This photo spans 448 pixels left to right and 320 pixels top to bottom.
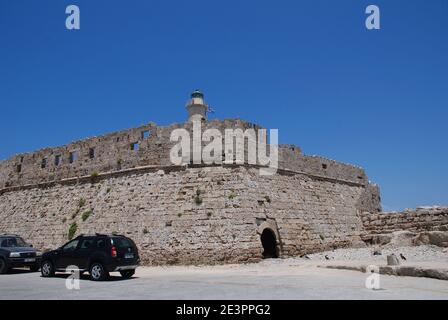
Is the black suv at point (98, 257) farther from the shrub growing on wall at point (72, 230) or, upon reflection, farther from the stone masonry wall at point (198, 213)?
the shrub growing on wall at point (72, 230)

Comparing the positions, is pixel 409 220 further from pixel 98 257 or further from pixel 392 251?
pixel 98 257

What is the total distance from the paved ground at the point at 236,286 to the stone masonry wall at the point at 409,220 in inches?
409

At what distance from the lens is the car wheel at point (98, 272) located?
39.5 feet

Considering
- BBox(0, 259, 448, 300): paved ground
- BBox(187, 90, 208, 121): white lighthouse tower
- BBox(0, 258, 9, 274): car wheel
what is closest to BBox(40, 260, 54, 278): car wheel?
BBox(0, 259, 448, 300): paved ground

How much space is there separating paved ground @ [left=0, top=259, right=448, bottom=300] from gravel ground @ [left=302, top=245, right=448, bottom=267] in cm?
371

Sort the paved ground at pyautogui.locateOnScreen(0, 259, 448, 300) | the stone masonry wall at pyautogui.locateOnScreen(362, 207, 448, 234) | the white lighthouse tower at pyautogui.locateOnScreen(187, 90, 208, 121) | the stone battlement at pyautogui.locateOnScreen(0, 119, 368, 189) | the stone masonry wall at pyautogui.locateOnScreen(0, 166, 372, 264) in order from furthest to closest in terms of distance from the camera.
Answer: the white lighthouse tower at pyautogui.locateOnScreen(187, 90, 208, 121)
the stone masonry wall at pyautogui.locateOnScreen(362, 207, 448, 234)
the stone battlement at pyautogui.locateOnScreen(0, 119, 368, 189)
the stone masonry wall at pyautogui.locateOnScreen(0, 166, 372, 264)
the paved ground at pyautogui.locateOnScreen(0, 259, 448, 300)

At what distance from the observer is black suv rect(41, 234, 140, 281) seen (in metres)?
12.1

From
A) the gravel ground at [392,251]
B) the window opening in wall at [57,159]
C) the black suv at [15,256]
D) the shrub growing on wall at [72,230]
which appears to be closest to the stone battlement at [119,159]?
the window opening in wall at [57,159]

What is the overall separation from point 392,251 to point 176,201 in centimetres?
993

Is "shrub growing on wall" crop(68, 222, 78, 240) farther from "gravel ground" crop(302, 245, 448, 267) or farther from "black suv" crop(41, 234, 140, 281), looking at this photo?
"gravel ground" crop(302, 245, 448, 267)

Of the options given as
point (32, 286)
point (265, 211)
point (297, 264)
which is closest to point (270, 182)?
point (265, 211)

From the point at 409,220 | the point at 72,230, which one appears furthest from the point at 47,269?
the point at 409,220

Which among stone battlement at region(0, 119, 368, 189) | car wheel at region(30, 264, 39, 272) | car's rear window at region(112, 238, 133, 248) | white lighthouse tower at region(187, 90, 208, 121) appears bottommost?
car wheel at region(30, 264, 39, 272)
